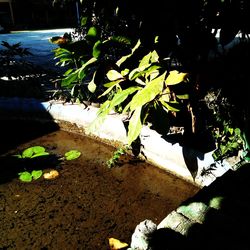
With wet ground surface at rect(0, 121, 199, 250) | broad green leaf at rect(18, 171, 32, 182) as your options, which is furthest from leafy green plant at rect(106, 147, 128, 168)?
broad green leaf at rect(18, 171, 32, 182)

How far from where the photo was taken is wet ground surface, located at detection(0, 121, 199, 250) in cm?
201

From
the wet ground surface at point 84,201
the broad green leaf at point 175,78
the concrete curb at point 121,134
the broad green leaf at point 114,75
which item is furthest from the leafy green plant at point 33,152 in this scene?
the broad green leaf at point 175,78

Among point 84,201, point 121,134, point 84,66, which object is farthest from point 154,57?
point 84,201

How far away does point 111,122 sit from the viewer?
3.09m

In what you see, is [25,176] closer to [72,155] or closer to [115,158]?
[72,155]

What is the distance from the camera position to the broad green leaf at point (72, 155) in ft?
9.91

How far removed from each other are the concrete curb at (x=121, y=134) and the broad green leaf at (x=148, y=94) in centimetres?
67

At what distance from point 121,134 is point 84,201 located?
891 millimetres

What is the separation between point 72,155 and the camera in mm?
3061

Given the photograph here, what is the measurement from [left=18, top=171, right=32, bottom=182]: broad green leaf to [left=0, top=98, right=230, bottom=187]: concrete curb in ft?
2.89

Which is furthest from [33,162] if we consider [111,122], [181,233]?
[181,233]

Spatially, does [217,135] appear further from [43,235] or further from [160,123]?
[43,235]

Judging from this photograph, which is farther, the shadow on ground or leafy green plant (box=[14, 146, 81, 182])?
leafy green plant (box=[14, 146, 81, 182])

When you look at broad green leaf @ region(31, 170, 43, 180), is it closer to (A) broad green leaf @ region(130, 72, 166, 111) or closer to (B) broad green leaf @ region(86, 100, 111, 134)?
(B) broad green leaf @ region(86, 100, 111, 134)
